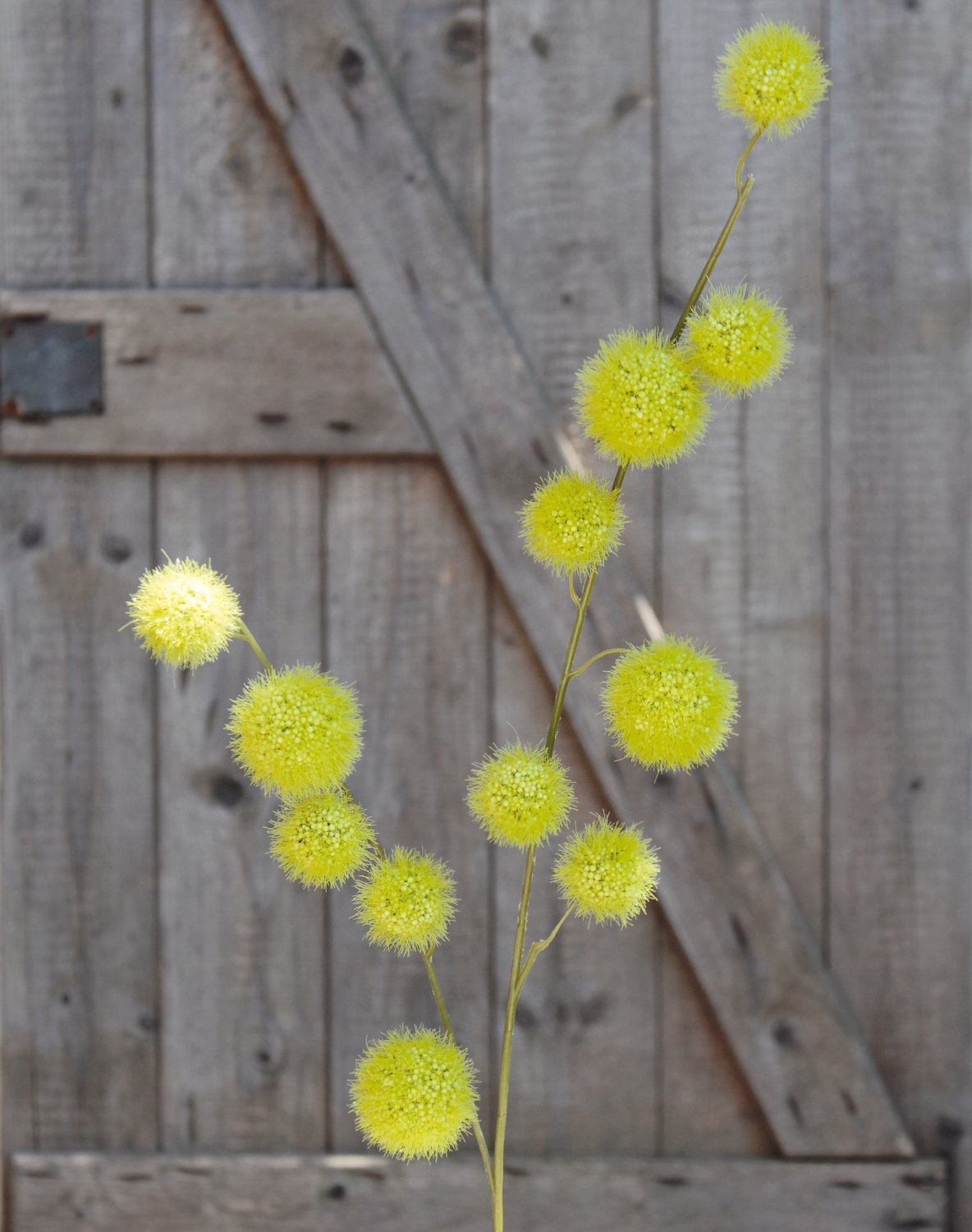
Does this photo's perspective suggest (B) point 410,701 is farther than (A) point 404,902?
Yes

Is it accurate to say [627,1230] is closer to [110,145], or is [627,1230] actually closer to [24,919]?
[24,919]

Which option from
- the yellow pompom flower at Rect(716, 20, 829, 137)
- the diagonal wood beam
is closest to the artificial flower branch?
the yellow pompom flower at Rect(716, 20, 829, 137)

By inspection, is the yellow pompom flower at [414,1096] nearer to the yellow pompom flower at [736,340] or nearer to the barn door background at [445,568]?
the yellow pompom flower at [736,340]

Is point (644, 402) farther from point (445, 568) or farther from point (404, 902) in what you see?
point (445, 568)

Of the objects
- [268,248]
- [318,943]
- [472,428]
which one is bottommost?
[318,943]

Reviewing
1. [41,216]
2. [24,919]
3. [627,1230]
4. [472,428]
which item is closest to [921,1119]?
[627,1230]

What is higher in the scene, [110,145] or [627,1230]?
[110,145]

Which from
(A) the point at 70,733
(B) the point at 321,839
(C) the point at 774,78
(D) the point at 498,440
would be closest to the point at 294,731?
(B) the point at 321,839

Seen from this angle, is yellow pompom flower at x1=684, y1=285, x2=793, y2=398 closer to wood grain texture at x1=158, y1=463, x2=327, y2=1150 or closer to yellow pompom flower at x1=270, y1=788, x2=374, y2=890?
yellow pompom flower at x1=270, y1=788, x2=374, y2=890
